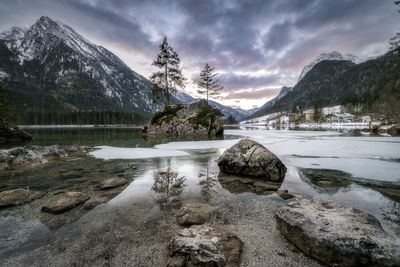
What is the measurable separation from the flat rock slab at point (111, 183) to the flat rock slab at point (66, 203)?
105 cm

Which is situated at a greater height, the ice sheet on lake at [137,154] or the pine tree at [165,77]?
the pine tree at [165,77]

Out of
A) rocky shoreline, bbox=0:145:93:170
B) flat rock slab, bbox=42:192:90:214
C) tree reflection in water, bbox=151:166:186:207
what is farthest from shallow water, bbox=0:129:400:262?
rocky shoreline, bbox=0:145:93:170

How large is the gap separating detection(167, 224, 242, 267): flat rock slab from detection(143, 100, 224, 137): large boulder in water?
97.5ft

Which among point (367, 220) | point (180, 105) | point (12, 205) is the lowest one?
point (12, 205)

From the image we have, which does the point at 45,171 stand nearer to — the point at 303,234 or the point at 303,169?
the point at 303,234

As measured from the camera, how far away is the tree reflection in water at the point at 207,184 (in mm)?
6625

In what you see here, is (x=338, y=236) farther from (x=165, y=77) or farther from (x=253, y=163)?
(x=165, y=77)

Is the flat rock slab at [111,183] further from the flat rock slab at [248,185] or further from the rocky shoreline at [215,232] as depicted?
the flat rock slab at [248,185]

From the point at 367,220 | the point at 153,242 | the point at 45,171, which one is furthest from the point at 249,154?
the point at 45,171

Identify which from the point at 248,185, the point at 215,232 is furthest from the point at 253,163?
the point at 215,232

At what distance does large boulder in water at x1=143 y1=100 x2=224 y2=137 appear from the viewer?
34406 mm

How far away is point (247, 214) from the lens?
5230 mm

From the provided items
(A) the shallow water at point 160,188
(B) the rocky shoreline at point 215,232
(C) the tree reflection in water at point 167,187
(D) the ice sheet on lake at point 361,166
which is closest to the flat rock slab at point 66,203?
(B) the rocky shoreline at point 215,232

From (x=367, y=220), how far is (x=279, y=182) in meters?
3.91
